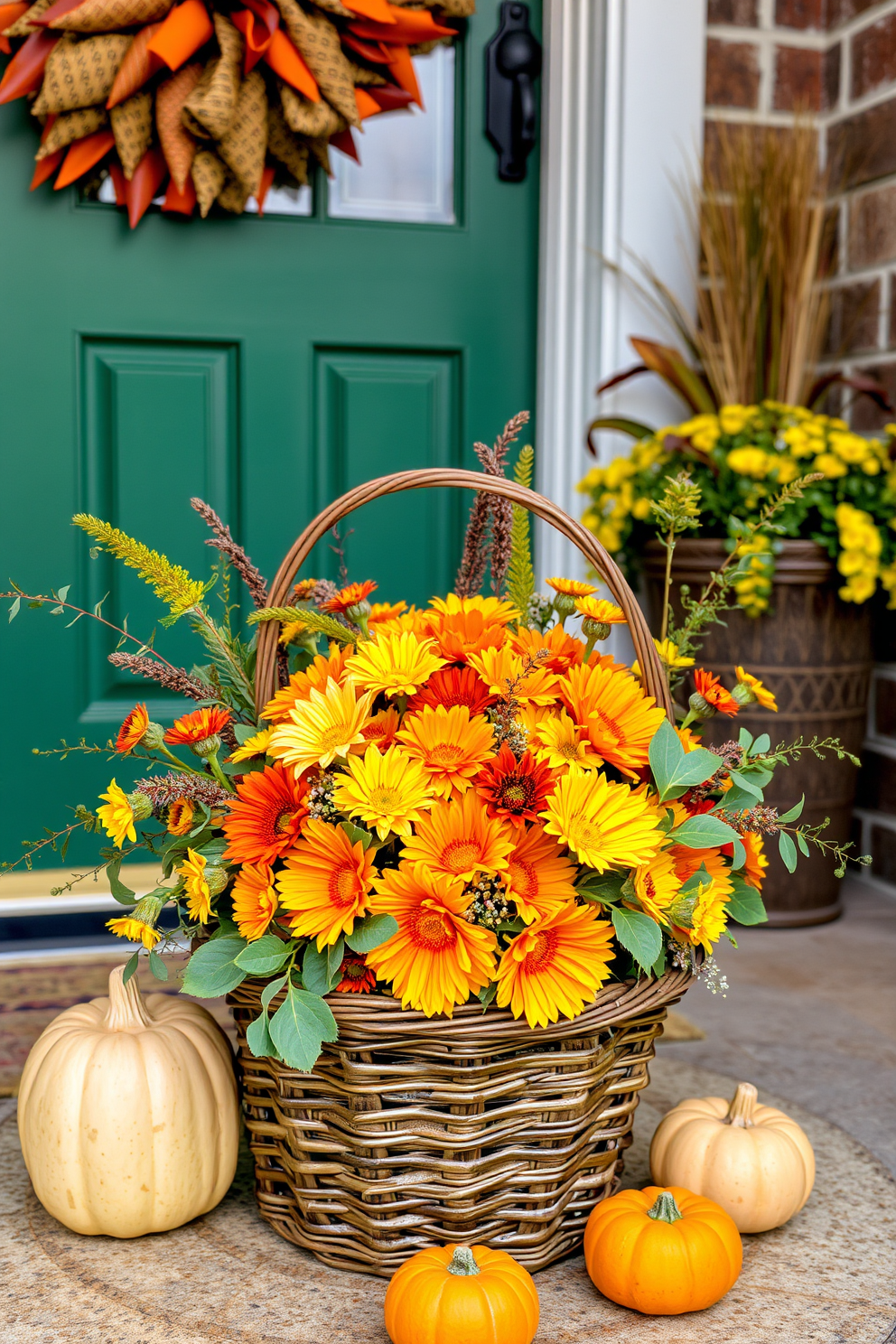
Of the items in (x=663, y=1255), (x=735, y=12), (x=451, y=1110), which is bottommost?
(x=663, y=1255)

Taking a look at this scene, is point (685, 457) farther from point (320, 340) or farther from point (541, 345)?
point (320, 340)

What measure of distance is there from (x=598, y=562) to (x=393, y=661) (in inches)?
7.0

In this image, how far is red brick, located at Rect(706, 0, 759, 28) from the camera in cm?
190

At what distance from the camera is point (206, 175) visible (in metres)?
1.63

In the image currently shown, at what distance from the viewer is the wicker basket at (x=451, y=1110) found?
75 cm

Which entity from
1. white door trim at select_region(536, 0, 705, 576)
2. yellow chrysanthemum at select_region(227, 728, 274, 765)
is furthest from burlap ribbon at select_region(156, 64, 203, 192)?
yellow chrysanthemum at select_region(227, 728, 274, 765)

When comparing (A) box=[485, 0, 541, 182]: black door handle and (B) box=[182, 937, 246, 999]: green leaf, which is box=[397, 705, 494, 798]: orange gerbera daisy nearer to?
(B) box=[182, 937, 246, 999]: green leaf

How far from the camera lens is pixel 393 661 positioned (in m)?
0.78

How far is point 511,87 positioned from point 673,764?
1.45 meters

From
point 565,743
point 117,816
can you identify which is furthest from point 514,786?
point 117,816

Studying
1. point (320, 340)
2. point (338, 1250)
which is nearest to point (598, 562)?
point (338, 1250)

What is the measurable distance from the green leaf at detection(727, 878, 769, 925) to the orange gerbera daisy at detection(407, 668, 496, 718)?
0.85 ft

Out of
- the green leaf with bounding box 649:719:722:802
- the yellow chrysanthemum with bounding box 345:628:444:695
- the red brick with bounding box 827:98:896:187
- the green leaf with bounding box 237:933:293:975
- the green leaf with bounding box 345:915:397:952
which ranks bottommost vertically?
the green leaf with bounding box 237:933:293:975

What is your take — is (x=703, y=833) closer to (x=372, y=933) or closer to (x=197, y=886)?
(x=372, y=933)
